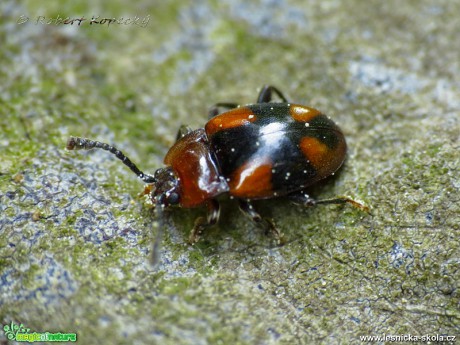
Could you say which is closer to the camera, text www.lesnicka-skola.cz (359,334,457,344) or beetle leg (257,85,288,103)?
text www.lesnicka-skola.cz (359,334,457,344)

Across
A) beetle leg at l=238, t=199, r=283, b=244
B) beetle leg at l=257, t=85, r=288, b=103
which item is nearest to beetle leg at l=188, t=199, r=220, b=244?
beetle leg at l=238, t=199, r=283, b=244

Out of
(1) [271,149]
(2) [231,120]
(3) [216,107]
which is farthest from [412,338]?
(3) [216,107]

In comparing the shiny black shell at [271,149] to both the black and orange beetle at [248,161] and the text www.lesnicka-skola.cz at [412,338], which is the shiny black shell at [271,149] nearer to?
the black and orange beetle at [248,161]

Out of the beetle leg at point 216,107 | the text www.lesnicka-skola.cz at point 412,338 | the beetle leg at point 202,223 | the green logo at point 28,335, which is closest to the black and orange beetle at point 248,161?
the beetle leg at point 202,223

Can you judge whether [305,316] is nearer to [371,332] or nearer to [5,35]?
[371,332]

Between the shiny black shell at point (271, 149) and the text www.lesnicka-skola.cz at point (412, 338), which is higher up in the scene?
the shiny black shell at point (271, 149)

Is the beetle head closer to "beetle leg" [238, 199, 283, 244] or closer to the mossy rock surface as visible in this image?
the mossy rock surface
